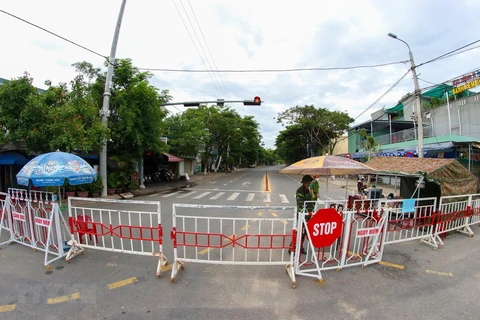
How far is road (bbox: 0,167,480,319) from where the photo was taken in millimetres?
2982

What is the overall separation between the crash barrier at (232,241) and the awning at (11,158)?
311 inches

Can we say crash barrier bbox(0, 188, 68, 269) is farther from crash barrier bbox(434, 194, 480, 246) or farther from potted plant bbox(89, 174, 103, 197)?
crash barrier bbox(434, 194, 480, 246)

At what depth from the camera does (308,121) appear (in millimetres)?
30906

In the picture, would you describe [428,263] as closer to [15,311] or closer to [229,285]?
[229,285]

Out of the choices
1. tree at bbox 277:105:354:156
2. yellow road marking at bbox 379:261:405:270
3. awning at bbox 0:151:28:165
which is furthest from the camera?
tree at bbox 277:105:354:156

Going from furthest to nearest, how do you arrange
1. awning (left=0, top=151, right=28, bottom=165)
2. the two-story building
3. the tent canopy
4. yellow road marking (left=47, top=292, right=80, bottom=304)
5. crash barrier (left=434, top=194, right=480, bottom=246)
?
1. the two-story building
2. awning (left=0, top=151, right=28, bottom=165)
3. the tent canopy
4. crash barrier (left=434, top=194, right=480, bottom=246)
5. yellow road marking (left=47, top=292, right=80, bottom=304)

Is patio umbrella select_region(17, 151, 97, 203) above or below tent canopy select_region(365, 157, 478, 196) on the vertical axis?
above

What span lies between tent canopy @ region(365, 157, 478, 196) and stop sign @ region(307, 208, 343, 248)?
3393 millimetres

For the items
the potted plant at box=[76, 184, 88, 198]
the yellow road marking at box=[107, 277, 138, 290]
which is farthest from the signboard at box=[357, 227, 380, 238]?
the potted plant at box=[76, 184, 88, 198]

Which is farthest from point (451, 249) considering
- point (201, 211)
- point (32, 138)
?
point (32, 138)

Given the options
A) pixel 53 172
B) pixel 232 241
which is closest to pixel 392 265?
pixel 232 241

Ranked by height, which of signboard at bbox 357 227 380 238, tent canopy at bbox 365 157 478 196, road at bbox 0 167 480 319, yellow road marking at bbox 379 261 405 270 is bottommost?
yellow road marking at bbox 379 261 405 270

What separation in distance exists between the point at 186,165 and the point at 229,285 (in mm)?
26849

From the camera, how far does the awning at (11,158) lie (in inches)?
379
